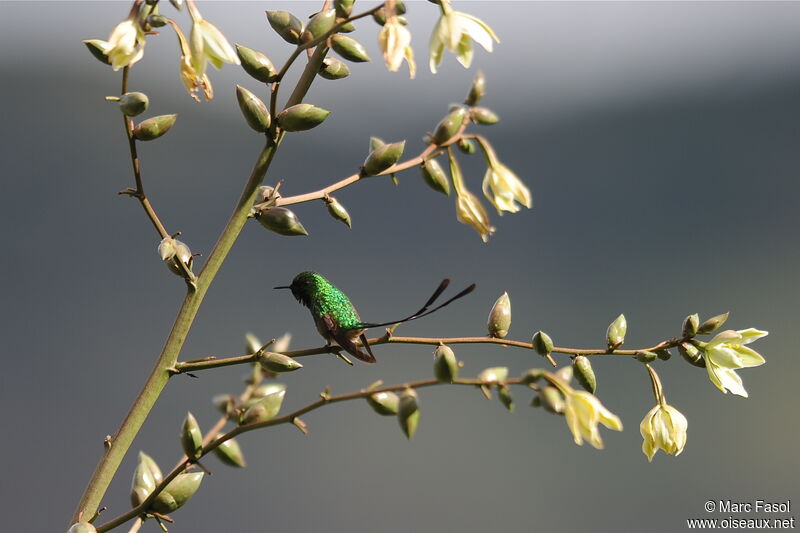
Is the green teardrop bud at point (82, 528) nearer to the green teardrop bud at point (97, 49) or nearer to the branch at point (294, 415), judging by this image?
the branch at point (294, 415)

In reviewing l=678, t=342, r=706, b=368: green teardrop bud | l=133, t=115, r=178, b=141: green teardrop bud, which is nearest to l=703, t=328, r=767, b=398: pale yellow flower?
l=678, t=342, r=706, b=368: green teardrop bud

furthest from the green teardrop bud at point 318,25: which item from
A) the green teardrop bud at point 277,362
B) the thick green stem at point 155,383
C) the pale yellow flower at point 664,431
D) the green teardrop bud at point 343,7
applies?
the pale yellow flower at point 664,431

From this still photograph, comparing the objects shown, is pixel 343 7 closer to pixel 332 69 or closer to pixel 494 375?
pixel 332 69

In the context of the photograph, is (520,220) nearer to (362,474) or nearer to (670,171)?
(670,171)

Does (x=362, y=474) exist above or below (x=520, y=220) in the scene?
below

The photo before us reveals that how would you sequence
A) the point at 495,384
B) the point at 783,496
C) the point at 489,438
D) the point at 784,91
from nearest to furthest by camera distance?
1. the point at 495,384
2. the point at 783,496
3. the point at 489,438
4. the point at 784,91

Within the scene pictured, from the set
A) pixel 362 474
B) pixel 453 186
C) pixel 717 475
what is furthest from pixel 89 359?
pixel 453 186
